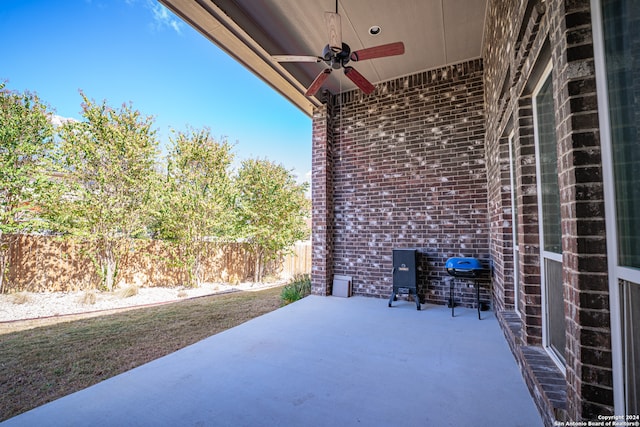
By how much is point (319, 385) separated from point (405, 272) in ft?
8.60

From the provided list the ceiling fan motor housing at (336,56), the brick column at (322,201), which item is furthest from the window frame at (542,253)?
the brick column at (322,201)

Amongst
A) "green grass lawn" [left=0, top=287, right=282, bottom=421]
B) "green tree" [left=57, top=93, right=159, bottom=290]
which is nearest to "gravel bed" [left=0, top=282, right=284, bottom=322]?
"green tree" [left=57, top=93, right=159, bottom=290]

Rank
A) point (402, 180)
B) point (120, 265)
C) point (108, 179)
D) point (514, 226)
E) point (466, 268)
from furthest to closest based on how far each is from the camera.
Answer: point (120, 265) → point (108, 179) → point (402, 180) → point (466, 268) → point (514, 226)

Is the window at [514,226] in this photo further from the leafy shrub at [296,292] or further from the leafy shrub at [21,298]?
the leafy shrub at [21,298]

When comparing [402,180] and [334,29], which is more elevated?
[334,29]

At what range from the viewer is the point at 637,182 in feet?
3.22

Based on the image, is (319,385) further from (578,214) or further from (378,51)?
(378,51)

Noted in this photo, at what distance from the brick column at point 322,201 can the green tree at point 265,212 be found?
352 centimetres

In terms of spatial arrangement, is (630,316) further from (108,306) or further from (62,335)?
(108,306)

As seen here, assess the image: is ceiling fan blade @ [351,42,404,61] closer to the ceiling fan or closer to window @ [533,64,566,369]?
the ceiling fan

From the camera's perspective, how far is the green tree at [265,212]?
8484 mm

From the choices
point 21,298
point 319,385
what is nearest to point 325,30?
point 319,385

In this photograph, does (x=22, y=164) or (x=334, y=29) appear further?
(x=22, y=164)

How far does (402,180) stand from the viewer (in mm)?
4867
